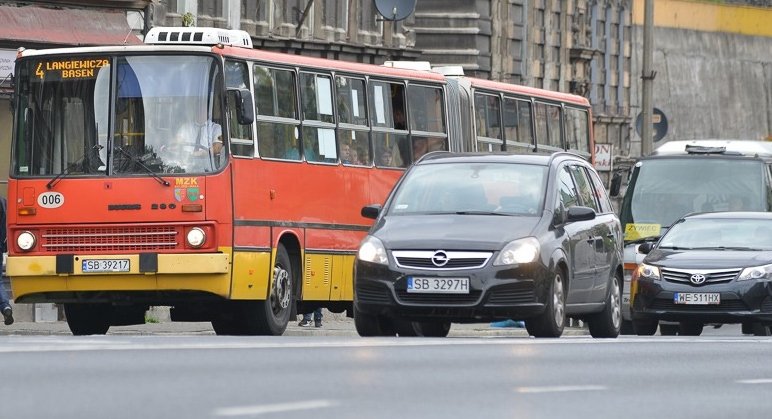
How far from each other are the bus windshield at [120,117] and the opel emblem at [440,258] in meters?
3.62

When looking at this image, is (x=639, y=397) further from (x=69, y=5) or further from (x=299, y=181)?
(x=69, y=5)

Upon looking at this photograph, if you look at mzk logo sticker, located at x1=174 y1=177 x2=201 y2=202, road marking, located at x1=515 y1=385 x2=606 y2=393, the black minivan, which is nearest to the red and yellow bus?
mzk logo sticker, located at x1=174 y1=177 x2=201 y2=202

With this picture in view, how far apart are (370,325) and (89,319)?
16.4 ft

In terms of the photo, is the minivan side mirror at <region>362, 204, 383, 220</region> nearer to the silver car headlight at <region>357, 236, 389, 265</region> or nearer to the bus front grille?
the silver car headlight at <region>357, 236, 389, 265</region>

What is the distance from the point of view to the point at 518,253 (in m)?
19.8

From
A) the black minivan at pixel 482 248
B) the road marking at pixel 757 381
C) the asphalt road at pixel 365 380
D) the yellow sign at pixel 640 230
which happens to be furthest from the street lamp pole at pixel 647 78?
the road marking at pixel 757 381

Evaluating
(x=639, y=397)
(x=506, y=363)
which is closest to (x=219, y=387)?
(x=639, y=397)

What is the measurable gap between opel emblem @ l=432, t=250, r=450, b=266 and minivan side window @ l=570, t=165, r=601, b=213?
2970 mm

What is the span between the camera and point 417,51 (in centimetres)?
4997

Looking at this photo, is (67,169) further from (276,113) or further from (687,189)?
(687,189)

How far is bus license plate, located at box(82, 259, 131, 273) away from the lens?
73.7ft

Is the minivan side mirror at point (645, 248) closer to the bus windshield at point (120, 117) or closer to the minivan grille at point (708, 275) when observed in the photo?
the minivan grille at point (708, 275)

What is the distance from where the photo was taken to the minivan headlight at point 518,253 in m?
19.7

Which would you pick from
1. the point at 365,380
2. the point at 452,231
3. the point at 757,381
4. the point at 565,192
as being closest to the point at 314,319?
the point at 565,192
